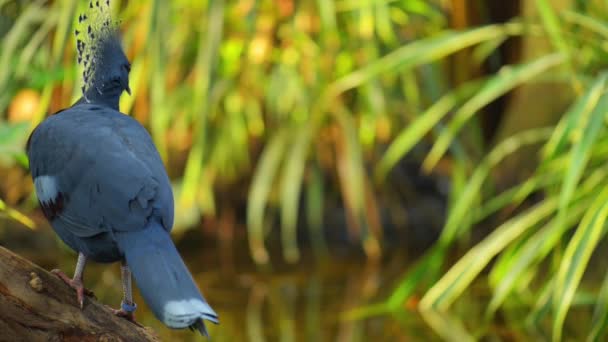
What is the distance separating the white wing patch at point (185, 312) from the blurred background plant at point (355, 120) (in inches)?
57.8

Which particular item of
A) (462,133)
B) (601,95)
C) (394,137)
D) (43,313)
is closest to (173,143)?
(394,137)

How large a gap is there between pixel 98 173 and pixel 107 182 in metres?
0.01

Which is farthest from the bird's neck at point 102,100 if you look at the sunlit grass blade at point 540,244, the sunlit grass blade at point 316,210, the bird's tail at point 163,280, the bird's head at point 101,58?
the sunlit grass blade at point 316,210

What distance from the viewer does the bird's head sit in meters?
0.84

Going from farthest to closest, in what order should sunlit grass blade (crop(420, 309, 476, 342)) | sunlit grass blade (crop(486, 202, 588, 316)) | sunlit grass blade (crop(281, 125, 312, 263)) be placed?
sunlit grass blade (crop(281, 125, 312, 263)) < sunlit grass blade (crop(420, 309, 476, 342)) < sunlit grass blade (crop(486, 202, 588, 316))

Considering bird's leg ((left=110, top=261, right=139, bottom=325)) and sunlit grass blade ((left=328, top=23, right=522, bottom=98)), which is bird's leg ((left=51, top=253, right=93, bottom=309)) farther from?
sunlit grass blade ((left=328, top=23, right=522, bottom=98))

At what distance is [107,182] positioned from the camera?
801 mm

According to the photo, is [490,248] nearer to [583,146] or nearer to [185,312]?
[583,146]

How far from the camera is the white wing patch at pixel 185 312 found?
2.36 feet

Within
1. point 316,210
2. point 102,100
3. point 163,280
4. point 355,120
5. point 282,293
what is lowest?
point 282,293

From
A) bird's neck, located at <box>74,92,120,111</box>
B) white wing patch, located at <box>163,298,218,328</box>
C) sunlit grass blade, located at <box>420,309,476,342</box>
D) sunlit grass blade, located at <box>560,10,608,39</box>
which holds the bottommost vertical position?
sunlit grass blade, located at <box>420,309,476,342</box>

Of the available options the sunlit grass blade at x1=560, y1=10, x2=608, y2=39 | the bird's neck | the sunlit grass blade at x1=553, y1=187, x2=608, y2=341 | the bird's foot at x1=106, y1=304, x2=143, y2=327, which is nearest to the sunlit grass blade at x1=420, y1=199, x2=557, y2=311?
the sunlit grass blade at x1=553, y1=187, x2=608, y2=341

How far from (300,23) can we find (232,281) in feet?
2.54

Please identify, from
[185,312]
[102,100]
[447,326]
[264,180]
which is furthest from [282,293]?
[185,312]
